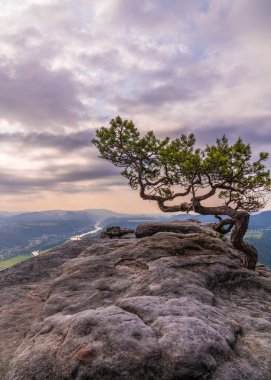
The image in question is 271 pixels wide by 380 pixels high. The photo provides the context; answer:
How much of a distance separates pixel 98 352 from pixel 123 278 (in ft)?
38.2

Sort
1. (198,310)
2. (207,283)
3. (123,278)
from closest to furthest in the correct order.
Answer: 1. (198,310)
2. (207,283)
3. (123,278)

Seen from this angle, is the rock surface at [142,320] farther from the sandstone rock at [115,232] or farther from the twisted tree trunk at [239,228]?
the sandstone rock at [115,232]

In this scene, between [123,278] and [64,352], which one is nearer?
[64,352]

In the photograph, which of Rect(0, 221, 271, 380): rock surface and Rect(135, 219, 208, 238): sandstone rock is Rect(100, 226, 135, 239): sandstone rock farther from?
Rect(0, 221, 271, 380): rock surface

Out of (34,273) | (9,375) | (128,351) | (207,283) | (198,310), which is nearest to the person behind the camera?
(128,351)

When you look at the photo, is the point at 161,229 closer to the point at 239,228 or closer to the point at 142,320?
the point at 239,228

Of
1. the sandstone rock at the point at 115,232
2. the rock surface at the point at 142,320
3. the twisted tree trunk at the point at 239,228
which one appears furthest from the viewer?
the sandstone rock at the point at 115,232

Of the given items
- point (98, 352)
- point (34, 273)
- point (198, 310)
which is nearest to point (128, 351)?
point (98, 352)

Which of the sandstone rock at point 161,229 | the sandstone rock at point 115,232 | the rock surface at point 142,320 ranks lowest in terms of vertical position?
the rock surface at point 142,320

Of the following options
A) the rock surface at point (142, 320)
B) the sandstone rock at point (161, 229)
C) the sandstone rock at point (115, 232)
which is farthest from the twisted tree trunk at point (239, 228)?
the sandstone rock at point (115, 232)

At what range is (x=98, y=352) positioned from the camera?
39.1ft

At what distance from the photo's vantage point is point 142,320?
14.5 m

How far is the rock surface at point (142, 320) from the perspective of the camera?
1170cm

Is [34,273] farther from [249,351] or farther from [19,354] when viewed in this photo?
[249,351]
